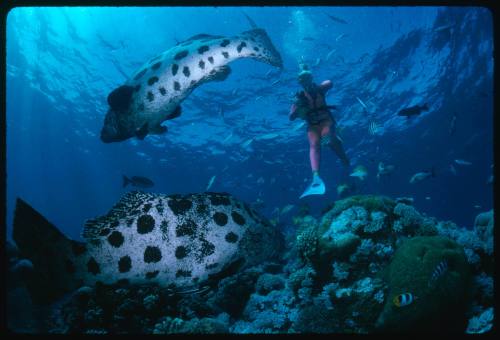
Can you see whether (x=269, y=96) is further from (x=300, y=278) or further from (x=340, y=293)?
(x=340, y=293)

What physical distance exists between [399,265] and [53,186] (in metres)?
61.6

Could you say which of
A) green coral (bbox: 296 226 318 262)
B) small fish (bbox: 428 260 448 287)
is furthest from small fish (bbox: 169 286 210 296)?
small fish (bbox: 428 260 448 287)

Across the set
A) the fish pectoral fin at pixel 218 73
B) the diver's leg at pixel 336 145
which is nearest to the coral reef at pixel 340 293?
the fish pectoral fin at pixel 218 73

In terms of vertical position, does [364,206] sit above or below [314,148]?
below

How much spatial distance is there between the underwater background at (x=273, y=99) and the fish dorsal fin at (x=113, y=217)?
7.95ft

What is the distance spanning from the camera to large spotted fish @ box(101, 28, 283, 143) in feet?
17.0

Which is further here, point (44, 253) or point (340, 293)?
point (340, 293)

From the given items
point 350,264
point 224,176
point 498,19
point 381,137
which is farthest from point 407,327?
point 224,176

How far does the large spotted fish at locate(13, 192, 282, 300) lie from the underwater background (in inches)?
60.1

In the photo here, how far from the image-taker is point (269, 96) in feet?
73.1

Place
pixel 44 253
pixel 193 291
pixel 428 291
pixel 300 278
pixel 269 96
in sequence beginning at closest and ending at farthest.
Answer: pixel 44 253, pixel 193 291, pixel 428 291, pixel 300 278, pixel 269 96

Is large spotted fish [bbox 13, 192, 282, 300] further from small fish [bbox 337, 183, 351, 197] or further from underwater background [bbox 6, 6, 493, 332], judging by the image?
small fish [bbox 337, 183, 351, 197]

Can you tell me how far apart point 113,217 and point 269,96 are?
65.5ft

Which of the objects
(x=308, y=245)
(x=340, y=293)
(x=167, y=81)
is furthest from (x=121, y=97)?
(x=340, y=293)
